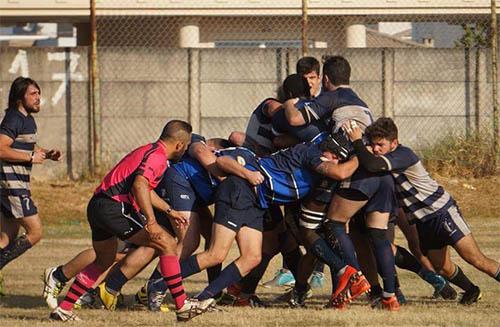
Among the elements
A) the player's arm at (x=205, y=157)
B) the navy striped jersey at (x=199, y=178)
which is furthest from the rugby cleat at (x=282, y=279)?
the player's arm at (x=205, y=157)

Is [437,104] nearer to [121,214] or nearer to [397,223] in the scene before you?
[397,223]

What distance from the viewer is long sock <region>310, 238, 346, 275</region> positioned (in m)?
9.30

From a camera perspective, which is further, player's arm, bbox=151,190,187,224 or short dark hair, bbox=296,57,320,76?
short dark hair, bbox=296,57,320,76

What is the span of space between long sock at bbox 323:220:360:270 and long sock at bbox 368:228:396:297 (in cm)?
18

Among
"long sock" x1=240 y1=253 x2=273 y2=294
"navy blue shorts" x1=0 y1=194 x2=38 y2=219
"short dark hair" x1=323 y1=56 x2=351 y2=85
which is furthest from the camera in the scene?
"navy blue shorts" x1=0 y1=194 x2=38 y2=219

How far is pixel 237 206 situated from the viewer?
9102mm

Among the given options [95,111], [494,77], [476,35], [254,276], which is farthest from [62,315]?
[476,35]

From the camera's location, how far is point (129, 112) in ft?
58.5

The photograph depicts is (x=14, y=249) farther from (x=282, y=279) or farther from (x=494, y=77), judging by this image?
(x=494, y=77)

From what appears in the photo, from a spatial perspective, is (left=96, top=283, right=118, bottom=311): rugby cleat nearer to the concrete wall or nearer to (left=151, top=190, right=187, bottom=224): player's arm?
(left=151, top=190, right=187, bottom=224): player's arm

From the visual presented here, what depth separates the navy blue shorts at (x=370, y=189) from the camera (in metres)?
9.32

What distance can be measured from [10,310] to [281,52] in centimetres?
901

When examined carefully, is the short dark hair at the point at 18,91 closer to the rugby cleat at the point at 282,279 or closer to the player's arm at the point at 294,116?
the player's arm at the point at 294,116

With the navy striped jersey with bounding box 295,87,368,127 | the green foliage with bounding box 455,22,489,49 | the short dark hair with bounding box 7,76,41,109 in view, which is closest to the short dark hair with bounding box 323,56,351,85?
the navy striped jersey with bounding box 295,87,368,127
